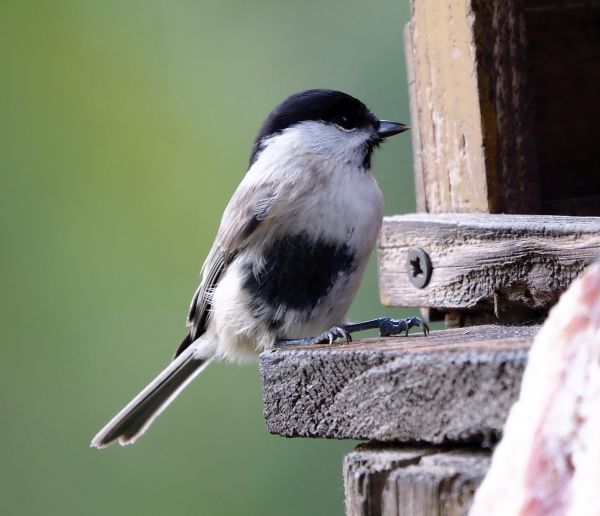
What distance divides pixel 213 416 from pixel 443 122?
2.51 m

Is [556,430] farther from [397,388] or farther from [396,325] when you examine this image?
[396,325]

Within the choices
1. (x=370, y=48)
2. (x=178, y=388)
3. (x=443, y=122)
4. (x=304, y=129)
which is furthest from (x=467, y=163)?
Result: (x=370, y=48)

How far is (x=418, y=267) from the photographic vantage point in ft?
8.05

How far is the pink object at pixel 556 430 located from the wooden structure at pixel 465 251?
0.10 m

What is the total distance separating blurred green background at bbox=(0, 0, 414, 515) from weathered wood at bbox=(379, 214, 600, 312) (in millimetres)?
2095

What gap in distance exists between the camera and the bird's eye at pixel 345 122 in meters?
3.02

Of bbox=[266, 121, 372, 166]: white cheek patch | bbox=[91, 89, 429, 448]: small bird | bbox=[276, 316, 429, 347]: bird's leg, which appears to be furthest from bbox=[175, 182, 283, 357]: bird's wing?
bbox=[276, 316, 429, 347]: bird's leg

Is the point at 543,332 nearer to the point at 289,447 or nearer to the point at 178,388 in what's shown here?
the point at 178,388

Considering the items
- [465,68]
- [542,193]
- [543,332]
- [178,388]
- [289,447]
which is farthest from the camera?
[289,447]

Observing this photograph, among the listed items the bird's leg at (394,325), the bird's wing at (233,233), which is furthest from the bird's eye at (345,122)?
the bird's leg at (394,325)

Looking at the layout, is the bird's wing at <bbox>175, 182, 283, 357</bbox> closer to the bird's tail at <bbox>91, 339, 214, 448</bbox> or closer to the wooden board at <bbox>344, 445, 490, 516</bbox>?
the bird's tail at <bbox>91, 339, 214, 448</bbox>

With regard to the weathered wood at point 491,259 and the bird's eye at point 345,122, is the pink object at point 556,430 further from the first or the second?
the bird's eye at point 345,122

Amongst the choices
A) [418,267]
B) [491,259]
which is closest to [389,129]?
[418,267]

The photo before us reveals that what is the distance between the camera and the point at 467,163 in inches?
98.7
